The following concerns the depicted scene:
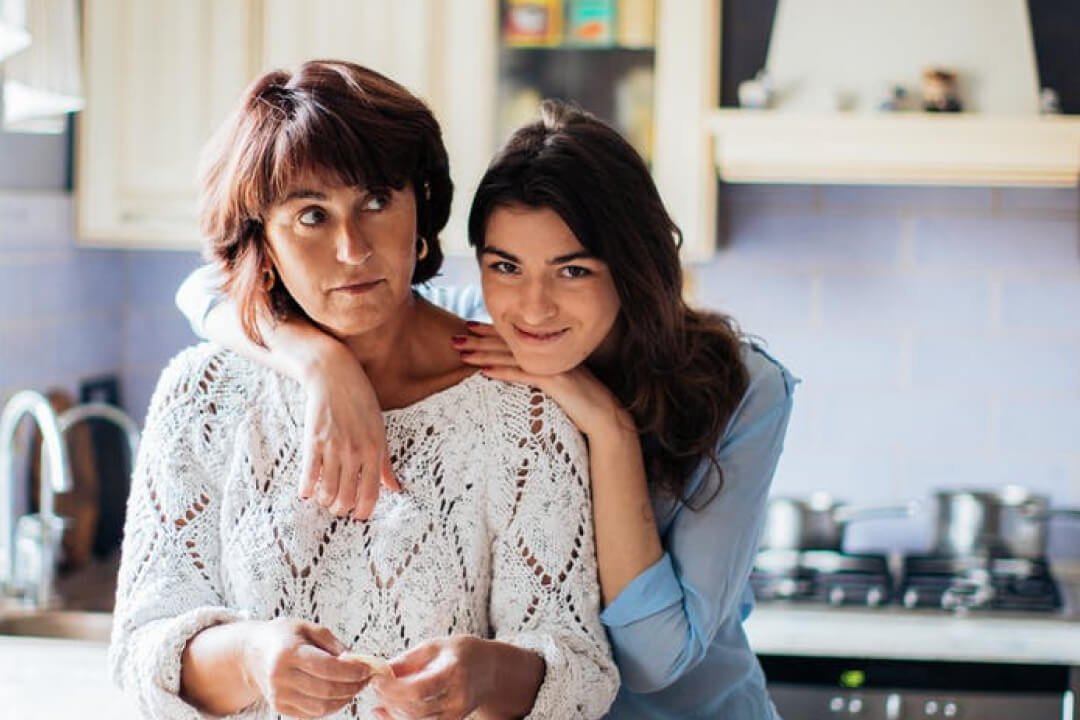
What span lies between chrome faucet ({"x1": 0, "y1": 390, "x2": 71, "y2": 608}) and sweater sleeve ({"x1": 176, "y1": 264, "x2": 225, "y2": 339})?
924 mm

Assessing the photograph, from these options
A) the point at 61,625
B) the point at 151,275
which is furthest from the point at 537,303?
the point at 151,275

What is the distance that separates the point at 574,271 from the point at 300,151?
1.04ft

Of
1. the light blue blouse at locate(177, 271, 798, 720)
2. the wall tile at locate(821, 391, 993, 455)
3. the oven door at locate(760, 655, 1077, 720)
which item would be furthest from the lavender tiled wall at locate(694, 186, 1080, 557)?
the light blue blouse at locate(177, 271, 798, 720)

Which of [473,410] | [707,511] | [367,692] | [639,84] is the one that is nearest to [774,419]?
[707,511]

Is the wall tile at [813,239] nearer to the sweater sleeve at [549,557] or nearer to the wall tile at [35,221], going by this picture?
the wall tile at [35,221]

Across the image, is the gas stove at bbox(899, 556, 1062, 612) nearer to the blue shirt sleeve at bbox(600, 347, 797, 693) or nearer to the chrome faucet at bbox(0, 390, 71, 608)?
the blue shirt sleeve at bbox(600, 347, 797, 693)

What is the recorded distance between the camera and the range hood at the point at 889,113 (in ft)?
9.64

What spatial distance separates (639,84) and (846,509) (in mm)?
925

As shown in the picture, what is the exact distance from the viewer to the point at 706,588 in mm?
1746

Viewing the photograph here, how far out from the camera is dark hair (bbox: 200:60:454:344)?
5.02 ft

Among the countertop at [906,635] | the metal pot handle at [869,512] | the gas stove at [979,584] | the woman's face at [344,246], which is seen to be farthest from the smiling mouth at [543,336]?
the metal pot handle at [869,512]

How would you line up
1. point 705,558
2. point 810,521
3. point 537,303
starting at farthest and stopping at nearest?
point 810,521, point 705,558, point 537,303

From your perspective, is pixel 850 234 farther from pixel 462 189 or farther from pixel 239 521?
pixel 239 521

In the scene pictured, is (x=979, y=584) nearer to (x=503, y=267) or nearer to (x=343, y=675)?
(x=503, y=267)
